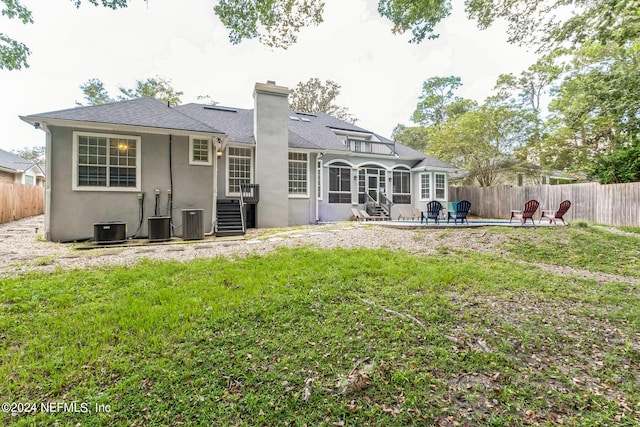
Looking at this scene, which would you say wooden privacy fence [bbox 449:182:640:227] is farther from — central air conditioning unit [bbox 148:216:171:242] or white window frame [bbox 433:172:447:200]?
central air conditioning unit [bbox 148:216:171:242]

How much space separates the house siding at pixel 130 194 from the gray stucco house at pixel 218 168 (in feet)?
0.10

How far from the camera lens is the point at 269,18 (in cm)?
548

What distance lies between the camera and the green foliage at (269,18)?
5254 millimetres

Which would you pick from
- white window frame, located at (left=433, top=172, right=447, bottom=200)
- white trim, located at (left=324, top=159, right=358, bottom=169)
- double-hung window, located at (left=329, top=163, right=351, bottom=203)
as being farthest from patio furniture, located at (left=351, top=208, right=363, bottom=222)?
white window frame, located at (left=433, top=172, right=447, bottom=200)

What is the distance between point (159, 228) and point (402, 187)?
13789 millimetres

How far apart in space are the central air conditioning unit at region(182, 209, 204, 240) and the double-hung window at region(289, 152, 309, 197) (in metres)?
5.41

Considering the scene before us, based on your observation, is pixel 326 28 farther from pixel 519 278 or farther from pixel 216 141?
pixel 519 278

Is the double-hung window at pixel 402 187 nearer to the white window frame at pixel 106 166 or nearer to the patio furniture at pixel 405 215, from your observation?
the patio furniture at pixel 405 215

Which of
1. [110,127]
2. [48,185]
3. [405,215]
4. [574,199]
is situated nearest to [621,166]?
[574,199]

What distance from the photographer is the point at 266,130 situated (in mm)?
12477

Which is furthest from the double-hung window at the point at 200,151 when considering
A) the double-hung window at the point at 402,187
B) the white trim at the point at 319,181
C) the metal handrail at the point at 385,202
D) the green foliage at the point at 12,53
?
the double-hung window at the point at 402,187

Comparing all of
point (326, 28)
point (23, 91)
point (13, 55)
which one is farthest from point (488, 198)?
point (23, 91)

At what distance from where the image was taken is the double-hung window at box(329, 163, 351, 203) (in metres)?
15.2

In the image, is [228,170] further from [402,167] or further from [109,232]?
[402,167]
